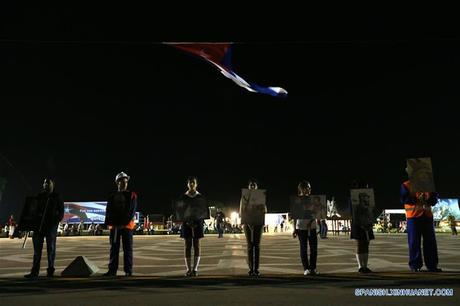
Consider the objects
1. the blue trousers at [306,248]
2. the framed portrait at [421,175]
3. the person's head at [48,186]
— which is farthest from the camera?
the person's head at [48,186]

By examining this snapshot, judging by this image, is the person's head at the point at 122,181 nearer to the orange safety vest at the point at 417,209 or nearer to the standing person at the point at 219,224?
the orange safety vest at the point at 417,209

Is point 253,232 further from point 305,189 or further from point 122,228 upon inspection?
point 122,228

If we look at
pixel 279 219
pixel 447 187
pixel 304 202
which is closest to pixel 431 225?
pixel 304 202

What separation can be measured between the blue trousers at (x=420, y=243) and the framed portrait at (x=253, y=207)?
3047mm

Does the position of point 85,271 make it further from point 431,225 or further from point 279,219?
point 279,219

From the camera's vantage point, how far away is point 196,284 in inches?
252

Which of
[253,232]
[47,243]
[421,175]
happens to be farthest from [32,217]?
[421,175]

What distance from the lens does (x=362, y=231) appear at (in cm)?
806

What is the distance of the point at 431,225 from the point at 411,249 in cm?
67

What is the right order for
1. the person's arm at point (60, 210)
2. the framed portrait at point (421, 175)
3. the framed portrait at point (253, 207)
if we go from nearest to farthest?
1. the framed portrait at point (421, 175)
2. the framed portrait at point (253, 207)
3. the person's arm at point (60, 210)

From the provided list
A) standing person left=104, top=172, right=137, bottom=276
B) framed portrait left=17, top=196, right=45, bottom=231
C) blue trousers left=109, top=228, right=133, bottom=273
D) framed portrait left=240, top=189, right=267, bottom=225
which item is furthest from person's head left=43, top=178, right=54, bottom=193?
framed portrait left=240, top=189, right=267, bottom=225

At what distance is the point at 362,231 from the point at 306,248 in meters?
1.24

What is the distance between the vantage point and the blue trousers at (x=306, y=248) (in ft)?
25.3

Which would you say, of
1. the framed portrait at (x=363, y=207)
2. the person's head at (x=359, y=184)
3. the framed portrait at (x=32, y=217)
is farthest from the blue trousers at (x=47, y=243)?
the person's head at (x=359, y=184)
